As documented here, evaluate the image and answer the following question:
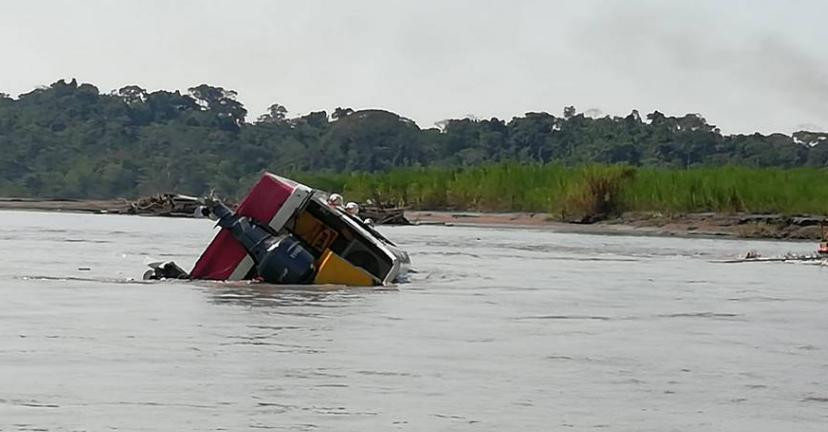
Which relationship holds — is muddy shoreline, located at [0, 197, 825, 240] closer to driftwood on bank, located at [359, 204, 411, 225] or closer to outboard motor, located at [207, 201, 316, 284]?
driftwood on bank, located at [359, 204, 411, 225]

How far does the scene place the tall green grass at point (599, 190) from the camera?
153 ft

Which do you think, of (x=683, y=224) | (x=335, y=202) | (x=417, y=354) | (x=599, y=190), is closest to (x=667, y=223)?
(x=683, y=224)

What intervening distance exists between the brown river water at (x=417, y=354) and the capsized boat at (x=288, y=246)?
1.61ft

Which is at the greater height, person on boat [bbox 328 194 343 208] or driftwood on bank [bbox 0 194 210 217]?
person on boat [bbox 328 194 343 208]

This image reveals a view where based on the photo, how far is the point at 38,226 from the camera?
4266 centimetres

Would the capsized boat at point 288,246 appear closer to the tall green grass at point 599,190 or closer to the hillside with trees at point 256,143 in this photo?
the tall green grass at point 599,190

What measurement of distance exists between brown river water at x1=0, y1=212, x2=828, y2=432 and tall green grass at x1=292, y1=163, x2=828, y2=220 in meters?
24.2

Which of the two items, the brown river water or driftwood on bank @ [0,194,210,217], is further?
driftwood on bank @ [0,194,210,217]

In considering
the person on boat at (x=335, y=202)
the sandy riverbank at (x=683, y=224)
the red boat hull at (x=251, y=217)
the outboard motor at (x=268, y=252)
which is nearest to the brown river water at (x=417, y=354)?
the outboard motor at (x=268, y=252)

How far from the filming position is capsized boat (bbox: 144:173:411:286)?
19.2 meters

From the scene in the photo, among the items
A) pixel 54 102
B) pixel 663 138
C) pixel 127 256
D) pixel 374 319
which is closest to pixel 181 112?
pixel 54 102

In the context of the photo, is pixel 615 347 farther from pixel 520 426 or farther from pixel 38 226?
pixel 38 226

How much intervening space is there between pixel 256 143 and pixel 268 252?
252 feet

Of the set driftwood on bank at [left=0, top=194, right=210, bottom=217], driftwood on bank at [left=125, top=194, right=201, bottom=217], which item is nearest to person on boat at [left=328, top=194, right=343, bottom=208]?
driftwood on bank at [left=0, top=194, right=210, bottom=217]
